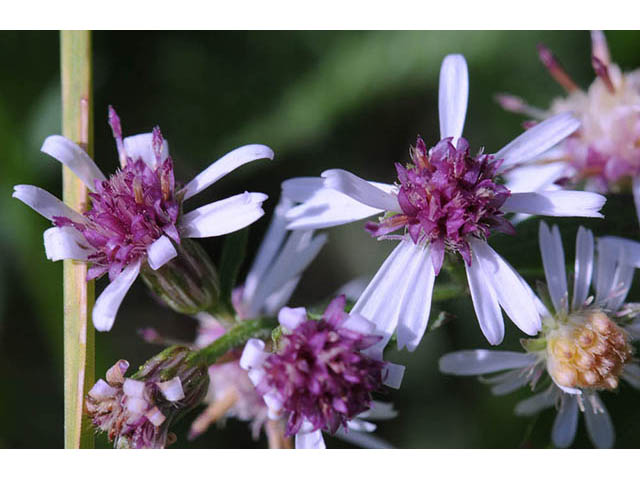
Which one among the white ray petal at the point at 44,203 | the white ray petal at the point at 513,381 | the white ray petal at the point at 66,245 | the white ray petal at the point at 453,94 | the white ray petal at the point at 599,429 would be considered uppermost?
the white ray petal at the point at 453,94

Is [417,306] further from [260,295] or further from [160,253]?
[260,295]

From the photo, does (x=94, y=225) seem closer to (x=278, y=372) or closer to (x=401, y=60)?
(x=278, y=372)

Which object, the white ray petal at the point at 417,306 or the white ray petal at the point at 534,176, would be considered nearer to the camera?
the white ray petal at the point at 417,306

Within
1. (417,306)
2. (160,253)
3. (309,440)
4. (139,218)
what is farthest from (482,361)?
(139,218)

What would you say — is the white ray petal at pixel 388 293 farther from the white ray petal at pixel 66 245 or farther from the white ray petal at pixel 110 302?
the white ray petal at pixel 66 245

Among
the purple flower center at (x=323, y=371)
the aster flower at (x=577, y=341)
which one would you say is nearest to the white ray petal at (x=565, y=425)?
the aster flower at (x=577, y=341)

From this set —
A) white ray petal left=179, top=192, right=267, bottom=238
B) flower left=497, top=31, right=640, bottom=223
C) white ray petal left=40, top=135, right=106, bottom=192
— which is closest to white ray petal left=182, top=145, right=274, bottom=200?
white ray petal left=179, top=192, right=267, bottom=238
